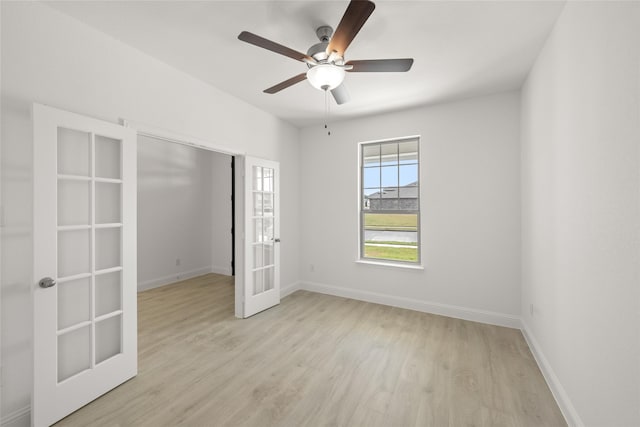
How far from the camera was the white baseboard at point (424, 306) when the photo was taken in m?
3.26

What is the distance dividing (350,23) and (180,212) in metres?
5.07

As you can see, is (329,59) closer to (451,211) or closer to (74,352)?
(451,211)

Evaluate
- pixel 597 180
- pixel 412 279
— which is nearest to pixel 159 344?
pixel 412 279

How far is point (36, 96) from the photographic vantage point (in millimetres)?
1821

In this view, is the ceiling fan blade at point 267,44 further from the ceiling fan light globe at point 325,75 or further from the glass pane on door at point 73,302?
the glass pane on door at point 73,302

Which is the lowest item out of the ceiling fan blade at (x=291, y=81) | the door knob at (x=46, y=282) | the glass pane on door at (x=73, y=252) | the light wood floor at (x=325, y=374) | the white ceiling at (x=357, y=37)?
the light wood floor at (x=325, y=374)

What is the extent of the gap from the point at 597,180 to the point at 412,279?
8.58ft

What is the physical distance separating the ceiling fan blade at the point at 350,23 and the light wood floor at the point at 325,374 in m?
2.53

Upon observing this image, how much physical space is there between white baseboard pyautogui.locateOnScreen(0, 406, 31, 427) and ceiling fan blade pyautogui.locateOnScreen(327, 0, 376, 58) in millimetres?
3151

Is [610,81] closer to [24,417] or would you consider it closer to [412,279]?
[412,279]

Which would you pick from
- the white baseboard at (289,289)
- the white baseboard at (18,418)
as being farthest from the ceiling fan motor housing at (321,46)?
the white baseboard at (289,289)

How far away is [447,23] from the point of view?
2041 millimetres

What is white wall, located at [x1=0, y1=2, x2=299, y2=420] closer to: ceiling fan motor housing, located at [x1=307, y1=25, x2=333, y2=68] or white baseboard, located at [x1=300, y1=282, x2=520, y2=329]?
ceiling fan motor housing, located at [x1=307, y1=25, x2=333, y2=68]

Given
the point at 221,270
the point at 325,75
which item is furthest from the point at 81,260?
the point at 221,270
